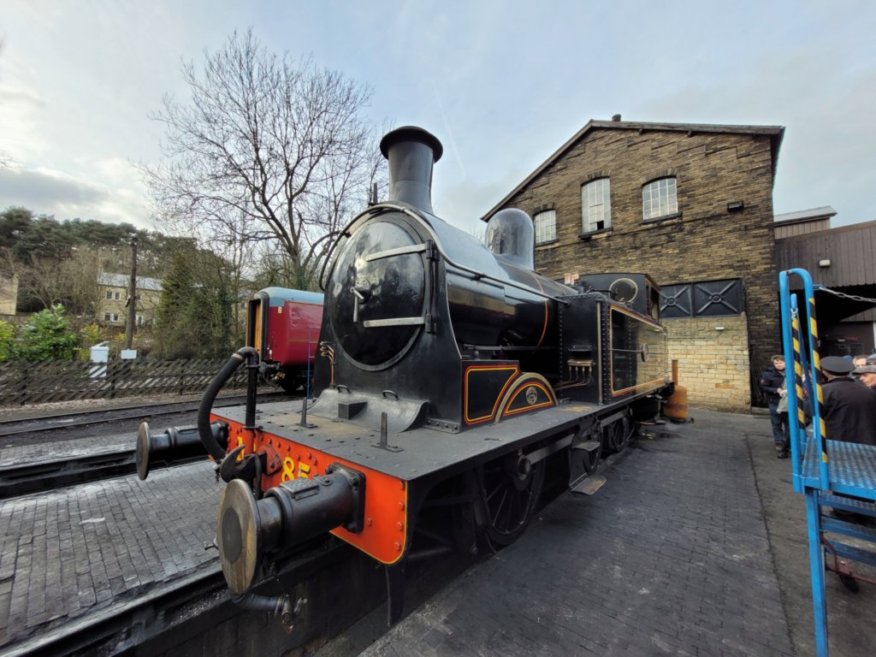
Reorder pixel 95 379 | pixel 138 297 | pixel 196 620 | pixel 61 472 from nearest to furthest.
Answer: pixel 196 620 → pixel 61 472 → pixel 95 379 → pixel 138 297

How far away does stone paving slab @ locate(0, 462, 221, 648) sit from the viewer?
7.16 ft

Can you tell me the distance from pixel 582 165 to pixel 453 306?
12296 mm

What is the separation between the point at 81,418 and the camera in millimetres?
7477

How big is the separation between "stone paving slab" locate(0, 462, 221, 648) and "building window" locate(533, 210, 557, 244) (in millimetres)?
12456

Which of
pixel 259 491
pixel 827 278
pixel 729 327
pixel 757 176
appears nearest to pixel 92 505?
pixel 259 491

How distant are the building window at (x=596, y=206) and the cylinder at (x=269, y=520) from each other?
1265 centimetres

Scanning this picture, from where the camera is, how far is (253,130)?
14203 millimetres

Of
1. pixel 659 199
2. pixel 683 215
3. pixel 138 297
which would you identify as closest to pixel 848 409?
pixel 683 215

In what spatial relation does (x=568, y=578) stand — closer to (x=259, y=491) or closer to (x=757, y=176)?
(x=259, y=491)

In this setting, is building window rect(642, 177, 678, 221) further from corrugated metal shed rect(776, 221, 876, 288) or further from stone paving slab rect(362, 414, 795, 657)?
stone paving slab rect(362, 414, 795, 657)

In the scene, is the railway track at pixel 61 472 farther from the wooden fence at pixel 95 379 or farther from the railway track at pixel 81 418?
the wooden fence at pixel 95 379

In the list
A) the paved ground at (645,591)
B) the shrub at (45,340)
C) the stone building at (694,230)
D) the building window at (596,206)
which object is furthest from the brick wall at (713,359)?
the shrub at (45,340)

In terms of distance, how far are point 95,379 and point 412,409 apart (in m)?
11.5

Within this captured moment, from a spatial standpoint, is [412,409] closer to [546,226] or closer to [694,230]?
[694,230]
